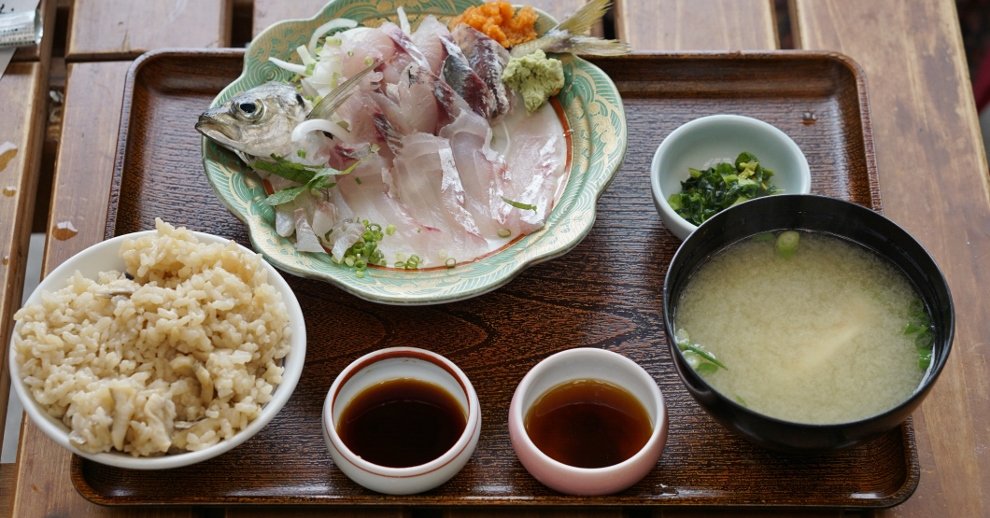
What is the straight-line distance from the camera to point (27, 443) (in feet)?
6.89

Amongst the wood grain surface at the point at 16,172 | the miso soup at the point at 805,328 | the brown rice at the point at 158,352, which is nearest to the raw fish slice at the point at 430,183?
the brown rice at the point at 158,352

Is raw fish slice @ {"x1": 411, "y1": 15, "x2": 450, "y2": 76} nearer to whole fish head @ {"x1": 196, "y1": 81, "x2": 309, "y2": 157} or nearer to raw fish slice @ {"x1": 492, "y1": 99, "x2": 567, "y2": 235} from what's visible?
raw fish slice @ {"x1": 492, "y1": 99, "x2": 567, "y2": 235}

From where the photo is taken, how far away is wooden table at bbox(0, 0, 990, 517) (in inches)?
81.5

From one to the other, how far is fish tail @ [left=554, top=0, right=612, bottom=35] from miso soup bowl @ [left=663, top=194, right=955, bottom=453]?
2.46ft

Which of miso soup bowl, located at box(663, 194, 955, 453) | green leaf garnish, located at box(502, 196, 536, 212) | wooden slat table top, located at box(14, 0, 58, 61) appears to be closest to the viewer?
miso soup bowl, located at box(663, 194, 955, 453)

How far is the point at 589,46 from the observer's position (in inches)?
98.0

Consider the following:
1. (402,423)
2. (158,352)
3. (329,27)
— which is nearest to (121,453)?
(158,352)

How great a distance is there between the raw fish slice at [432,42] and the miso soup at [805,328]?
88 centimetres

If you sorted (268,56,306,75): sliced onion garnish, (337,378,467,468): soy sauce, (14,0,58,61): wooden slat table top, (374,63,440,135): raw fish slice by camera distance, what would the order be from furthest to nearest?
(14,0,58,61): wooden slat table top < (268,56,306,75): sliced onion garnish < (374,63,440,135): raw fish slice < (337,378,467,468): soy sauce

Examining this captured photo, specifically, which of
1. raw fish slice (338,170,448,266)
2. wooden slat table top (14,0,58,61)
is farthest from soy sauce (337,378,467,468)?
wooden slat table top (14,0,58,61)

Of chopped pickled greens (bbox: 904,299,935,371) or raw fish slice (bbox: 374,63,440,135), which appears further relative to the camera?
raw fish slice (bbox: 374,63,440,135)

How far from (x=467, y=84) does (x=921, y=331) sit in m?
1.16

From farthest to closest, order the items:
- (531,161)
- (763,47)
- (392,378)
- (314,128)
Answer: (763,47) < (531,161) < (314,128) < (392,378)

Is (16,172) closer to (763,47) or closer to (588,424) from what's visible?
(588,424)
